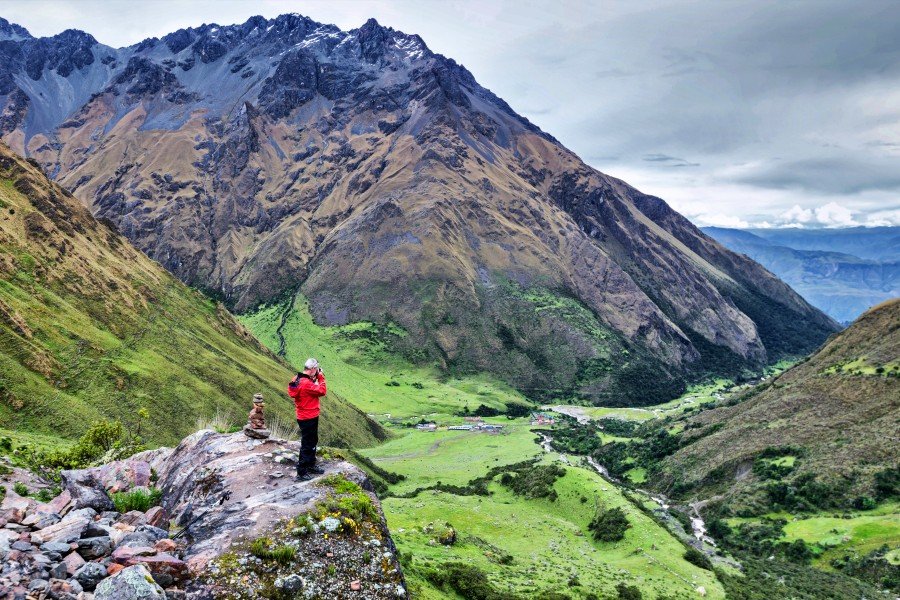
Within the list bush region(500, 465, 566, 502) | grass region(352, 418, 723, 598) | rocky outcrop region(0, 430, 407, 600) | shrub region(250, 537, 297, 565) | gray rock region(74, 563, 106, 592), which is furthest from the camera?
bush region(500, 465, 566, 502)

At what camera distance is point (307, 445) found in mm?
18719

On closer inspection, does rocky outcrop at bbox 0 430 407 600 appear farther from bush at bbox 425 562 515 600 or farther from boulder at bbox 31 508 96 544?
bush at bbox 425 562 515 600

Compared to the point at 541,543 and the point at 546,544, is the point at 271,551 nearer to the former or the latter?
the point at 541,543

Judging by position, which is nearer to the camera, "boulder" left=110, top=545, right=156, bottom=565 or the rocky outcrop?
the rocky outcrop

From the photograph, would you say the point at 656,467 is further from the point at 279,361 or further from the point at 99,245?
the point at 99,245

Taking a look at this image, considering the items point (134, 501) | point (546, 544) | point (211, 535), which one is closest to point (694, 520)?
point (546, 544)

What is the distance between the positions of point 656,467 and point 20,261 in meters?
128

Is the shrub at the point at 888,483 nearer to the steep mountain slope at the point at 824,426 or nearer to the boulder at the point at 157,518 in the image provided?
the steep mountain slope at the point at 824,426

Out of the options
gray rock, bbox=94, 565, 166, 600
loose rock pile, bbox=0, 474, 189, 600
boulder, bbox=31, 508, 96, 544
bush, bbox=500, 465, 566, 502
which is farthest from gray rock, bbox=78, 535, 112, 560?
bush, bbox=500, 465, 566, 502

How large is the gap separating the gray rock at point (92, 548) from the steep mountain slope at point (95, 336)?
48.5 meters

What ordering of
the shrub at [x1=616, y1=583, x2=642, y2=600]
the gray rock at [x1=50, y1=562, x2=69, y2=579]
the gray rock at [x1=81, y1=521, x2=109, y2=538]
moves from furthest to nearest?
1. the shrub at [x1=616, y1=583, x2=642, y2=600]
2. the gray rock at [x1=81, y1=521, x2=109, y2=538]
3. the gray rock at [x1=50, y1=562, x2=69, y2=579]

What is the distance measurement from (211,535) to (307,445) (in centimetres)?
428

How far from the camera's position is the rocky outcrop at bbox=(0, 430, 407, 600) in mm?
12117

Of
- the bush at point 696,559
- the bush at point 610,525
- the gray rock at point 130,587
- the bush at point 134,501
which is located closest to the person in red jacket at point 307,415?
the bush at point 134,501
